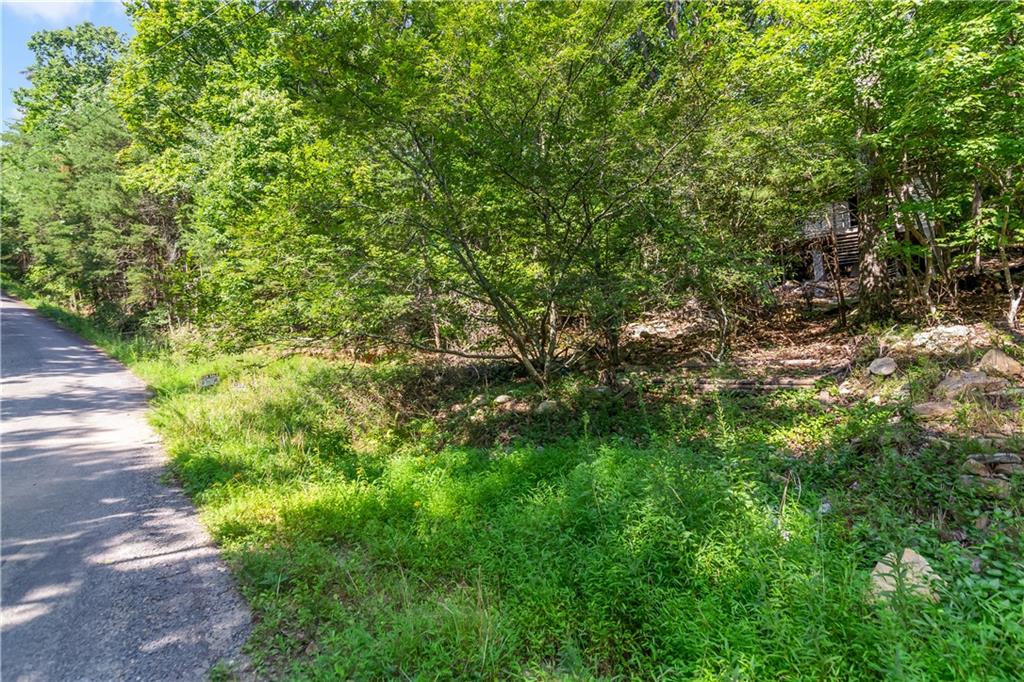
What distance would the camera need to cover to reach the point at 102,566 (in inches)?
140

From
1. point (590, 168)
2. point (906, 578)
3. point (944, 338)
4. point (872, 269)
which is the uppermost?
point (590, 168)

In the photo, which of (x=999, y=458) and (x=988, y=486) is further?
(x=999, y=458)

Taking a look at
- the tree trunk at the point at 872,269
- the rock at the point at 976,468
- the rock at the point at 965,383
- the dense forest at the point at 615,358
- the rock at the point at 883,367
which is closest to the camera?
the dense forest at the point at 615,358

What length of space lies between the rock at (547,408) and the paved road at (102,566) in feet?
13.7

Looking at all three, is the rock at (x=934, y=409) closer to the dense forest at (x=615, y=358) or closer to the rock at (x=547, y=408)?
the dense forest at (x=615, y=358)

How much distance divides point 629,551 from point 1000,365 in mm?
4923

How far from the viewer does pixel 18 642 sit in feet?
9.16

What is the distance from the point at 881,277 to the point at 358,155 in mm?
8718

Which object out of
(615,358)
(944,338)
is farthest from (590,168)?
(944,338)

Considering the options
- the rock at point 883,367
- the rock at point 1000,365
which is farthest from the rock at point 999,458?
the rock at point 883,367

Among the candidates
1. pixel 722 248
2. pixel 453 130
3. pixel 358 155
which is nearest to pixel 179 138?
pixel 358 155

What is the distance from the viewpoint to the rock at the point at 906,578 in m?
2.23

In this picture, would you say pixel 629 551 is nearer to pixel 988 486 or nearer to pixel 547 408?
pixel 988 486

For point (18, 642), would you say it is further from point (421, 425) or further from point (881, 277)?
point (881, 277)
